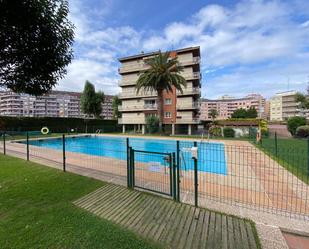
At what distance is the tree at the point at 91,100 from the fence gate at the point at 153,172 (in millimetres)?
33975

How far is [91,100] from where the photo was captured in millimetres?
38344

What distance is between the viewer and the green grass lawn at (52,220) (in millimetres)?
3170

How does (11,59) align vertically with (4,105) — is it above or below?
below

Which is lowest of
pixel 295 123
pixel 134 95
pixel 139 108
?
pixel 295 123

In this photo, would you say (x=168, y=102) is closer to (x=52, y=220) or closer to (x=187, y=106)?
(x=187, y=106)

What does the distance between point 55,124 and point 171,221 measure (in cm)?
3355

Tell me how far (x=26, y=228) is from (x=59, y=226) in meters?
0.57

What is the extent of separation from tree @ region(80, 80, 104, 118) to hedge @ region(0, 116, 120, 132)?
2.01m

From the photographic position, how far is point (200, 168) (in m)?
8.18

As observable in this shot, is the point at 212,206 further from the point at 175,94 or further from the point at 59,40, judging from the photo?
the point at 175,94

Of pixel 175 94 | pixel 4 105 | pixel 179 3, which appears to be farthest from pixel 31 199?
pixel 4 105

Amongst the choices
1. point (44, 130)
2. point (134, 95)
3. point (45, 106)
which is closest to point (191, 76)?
point (134, 95)

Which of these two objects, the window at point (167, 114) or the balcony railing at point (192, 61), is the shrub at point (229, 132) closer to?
the window at point (167, 114)

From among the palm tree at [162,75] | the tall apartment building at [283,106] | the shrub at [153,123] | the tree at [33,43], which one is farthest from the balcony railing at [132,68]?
the tall apartment building at [283,106]
